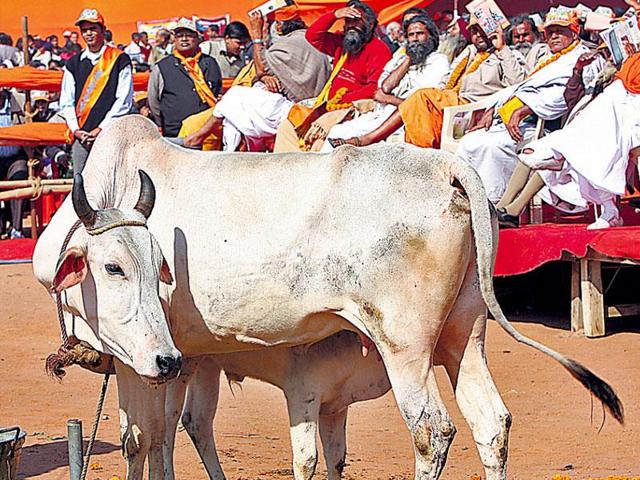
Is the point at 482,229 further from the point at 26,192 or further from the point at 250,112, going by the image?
the point at 26,192

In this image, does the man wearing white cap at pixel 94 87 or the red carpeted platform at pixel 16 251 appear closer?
the man wearing white cap at pixel 94 87

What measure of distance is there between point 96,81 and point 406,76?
295cm

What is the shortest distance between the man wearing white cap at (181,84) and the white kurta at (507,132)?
3.12m

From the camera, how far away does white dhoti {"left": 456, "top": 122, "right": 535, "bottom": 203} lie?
29.5ft

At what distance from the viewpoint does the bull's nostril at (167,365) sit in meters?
4.46

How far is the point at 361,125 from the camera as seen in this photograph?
8992mm

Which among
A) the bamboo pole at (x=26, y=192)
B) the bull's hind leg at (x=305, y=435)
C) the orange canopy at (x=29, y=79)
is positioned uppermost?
the bull's hind leg at (x=305, y=435)

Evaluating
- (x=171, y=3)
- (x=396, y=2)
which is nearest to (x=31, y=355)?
(x=396, y=2)

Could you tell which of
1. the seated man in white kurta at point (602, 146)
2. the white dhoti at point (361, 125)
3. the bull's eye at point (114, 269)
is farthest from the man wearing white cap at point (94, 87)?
the bull's eye at point (114, 269)

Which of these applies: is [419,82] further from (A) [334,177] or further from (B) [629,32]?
(A) [334,177]

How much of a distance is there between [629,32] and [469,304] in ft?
13.8

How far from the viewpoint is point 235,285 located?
4879mm

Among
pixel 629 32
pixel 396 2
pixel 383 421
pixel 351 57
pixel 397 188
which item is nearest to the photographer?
pixel 397 188

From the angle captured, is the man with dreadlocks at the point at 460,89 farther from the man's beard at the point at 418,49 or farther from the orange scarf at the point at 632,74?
the orange scarf at the point at 632,74
